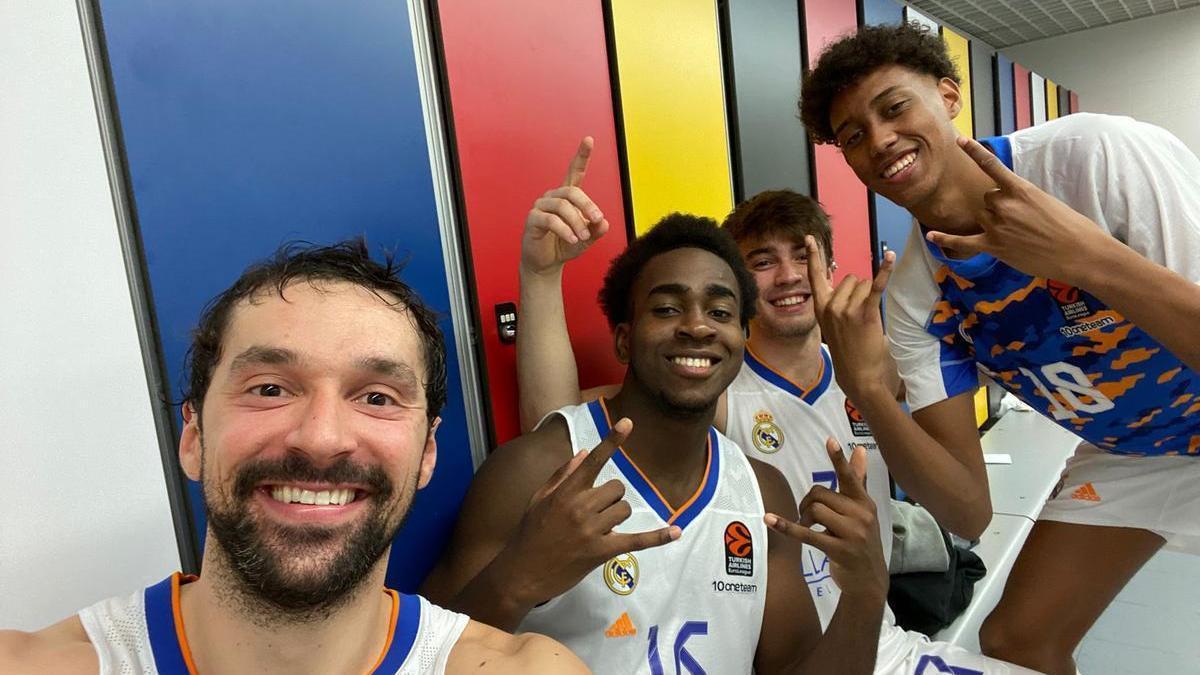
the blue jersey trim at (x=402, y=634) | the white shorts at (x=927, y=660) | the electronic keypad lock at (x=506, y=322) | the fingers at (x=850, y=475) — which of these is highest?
the electronic keypad lock at (x=506, y=322)

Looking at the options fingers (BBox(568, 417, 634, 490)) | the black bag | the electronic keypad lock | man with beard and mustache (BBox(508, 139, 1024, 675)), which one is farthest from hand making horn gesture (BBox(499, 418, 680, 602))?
the black bag

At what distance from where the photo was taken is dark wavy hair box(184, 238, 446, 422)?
0.92 meters

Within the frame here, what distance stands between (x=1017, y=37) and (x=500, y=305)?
7.63 meters

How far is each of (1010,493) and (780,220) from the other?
2.25 m

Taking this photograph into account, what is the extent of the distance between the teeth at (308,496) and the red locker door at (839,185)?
97.4 inches

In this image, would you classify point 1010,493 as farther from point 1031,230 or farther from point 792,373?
point 1031,230

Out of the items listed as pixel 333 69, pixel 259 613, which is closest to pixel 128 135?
pixel 333 69

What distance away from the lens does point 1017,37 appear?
23.4 feet

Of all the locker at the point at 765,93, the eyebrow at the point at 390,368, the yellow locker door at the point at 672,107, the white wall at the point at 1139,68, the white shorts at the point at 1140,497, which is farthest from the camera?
the white wall at the point at 1139,68

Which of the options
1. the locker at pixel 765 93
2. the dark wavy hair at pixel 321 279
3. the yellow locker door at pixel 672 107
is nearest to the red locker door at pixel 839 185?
the locker at pixel 765 93

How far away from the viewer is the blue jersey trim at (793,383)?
5.91ft

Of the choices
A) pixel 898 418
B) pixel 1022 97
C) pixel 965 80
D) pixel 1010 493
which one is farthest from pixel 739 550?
pixel 1022 97

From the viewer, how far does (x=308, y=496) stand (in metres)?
0.81

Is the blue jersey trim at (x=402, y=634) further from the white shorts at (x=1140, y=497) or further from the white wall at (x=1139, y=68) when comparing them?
the white wall at (x=1139, y=68)
